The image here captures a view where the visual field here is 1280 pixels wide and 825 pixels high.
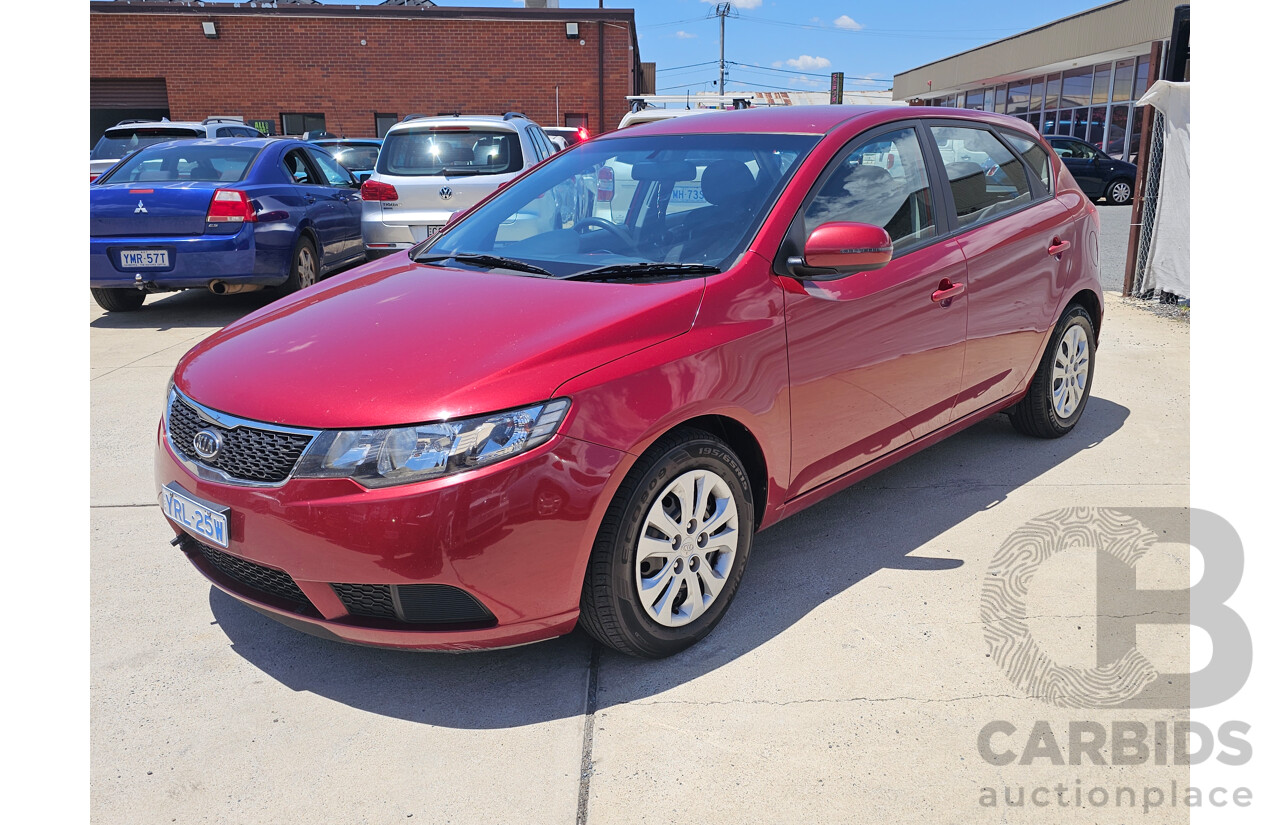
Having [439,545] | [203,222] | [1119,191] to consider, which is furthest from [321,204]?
[1119,191]

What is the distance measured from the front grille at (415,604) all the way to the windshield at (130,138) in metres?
12.0

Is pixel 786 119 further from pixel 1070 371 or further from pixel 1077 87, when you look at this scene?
pixel 1077 87

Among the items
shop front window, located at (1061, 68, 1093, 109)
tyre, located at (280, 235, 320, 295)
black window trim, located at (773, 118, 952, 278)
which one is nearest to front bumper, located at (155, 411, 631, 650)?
black window trim, located at (773, 118, 952, 278)

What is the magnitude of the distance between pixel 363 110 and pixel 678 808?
94.3 feet

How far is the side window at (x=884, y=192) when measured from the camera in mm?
3473

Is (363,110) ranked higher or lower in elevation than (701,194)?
higher

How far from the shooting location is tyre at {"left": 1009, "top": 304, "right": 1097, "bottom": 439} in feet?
15.7

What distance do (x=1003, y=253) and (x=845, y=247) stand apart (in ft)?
4.84

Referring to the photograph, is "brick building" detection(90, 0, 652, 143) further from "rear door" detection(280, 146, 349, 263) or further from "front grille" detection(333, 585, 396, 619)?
"front grille" detection(333, 585, 396, 619)

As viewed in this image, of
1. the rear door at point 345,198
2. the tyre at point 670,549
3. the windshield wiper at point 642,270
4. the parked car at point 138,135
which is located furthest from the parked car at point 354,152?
the tyre at point 670,549

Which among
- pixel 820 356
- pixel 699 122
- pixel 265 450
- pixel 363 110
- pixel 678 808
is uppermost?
pixel 363 110

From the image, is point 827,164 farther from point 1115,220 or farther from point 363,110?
point 363,110

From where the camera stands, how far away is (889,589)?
11.3ft

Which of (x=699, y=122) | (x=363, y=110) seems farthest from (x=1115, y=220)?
(x=363, y=110)
